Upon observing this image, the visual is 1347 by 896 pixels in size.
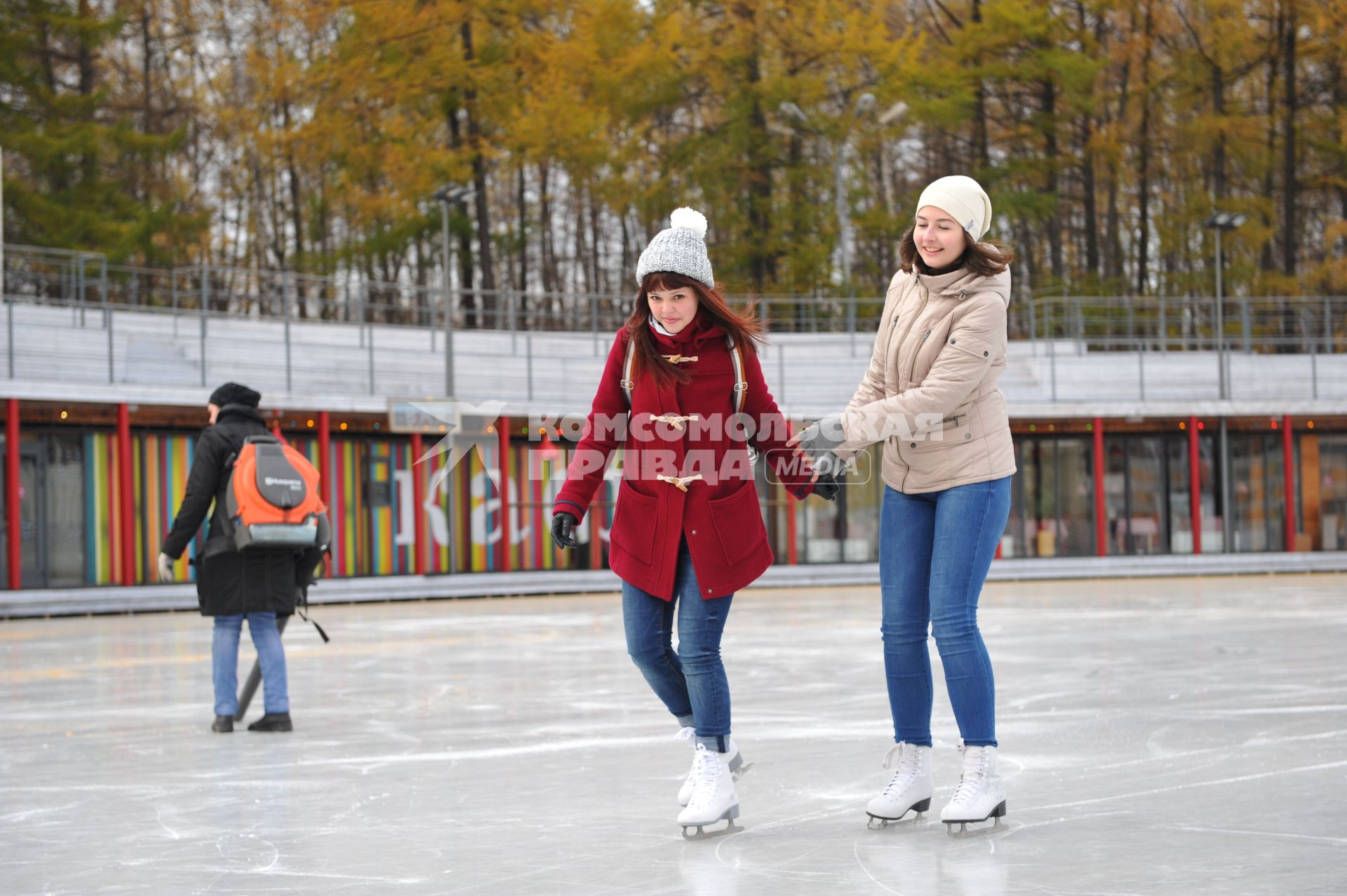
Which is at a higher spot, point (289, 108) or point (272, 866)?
point (289, 108)

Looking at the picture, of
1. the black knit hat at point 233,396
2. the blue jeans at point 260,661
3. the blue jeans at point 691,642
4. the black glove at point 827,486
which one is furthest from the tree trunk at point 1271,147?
the blue jeans at point 691,642

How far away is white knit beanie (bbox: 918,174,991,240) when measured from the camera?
4.97 metres

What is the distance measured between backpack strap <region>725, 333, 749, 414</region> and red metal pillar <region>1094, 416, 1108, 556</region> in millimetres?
24200

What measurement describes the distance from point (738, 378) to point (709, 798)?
4.13 ft

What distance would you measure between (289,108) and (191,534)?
30269mm

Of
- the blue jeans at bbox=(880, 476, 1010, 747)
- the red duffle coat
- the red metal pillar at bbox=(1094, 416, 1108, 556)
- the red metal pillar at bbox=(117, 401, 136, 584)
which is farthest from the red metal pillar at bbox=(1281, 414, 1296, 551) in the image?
the red duffle coat

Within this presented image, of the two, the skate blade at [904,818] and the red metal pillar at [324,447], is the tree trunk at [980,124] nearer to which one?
the red metal pillar at [324,447]

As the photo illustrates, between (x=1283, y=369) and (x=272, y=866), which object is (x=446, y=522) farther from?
(x=272, y=866)

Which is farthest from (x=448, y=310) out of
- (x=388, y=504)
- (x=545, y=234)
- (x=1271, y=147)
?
(x=1271, y=147)

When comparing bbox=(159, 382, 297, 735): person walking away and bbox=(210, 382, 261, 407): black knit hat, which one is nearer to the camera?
bbox=(159, 382, 297, 735): person walking away

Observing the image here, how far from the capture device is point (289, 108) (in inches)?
1433

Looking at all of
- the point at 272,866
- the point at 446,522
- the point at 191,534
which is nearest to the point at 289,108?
the point at 446,522

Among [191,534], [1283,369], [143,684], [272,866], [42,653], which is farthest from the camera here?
[1283,369]

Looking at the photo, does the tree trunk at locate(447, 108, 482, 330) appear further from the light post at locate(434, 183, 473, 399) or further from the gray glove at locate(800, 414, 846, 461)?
the gray glove at locate(800, 414, 846, 461)
